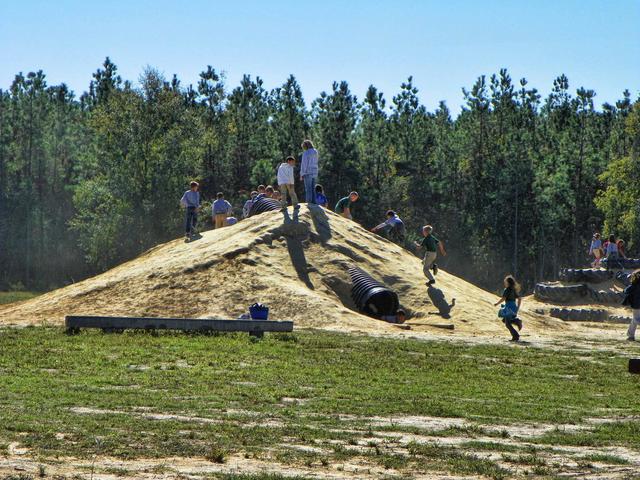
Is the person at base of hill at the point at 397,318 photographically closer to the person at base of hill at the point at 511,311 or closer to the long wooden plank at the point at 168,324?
the person at base of hill at the point at 511,311

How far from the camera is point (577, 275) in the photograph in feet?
141

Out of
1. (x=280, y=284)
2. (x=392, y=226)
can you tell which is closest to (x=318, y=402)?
(x=280, y=284)

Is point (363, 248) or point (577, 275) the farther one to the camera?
point (577, 275)

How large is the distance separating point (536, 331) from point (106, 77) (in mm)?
80052

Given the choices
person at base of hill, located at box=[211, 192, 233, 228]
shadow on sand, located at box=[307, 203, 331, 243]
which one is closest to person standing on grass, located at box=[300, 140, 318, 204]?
shadow on sand, located at box=[307, 203, 331, 243]

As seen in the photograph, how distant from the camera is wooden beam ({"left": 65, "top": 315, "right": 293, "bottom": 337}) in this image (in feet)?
74.3

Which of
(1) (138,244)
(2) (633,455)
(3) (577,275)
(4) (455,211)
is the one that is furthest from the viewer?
(4) (455,211)

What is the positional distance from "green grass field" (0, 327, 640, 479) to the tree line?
4615 cm

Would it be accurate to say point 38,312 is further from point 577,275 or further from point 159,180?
point 159,180

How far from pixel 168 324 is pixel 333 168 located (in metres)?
53.4

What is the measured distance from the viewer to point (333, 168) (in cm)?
7588

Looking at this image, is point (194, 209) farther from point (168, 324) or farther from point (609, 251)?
point (609, 251)

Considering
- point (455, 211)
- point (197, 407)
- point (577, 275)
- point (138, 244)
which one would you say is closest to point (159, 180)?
point (138, 244)

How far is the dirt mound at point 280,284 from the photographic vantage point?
1065 inches
